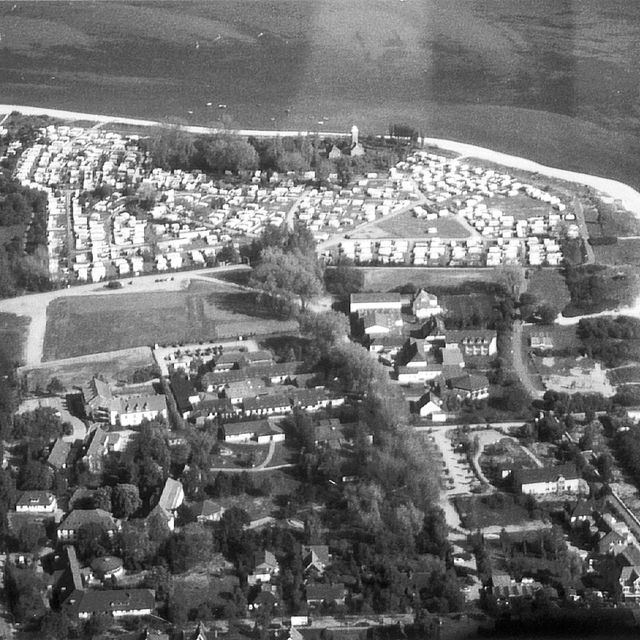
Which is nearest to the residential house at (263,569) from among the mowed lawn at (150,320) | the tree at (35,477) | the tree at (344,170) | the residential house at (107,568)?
the residential house at (107,568)

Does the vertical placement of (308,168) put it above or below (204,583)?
below

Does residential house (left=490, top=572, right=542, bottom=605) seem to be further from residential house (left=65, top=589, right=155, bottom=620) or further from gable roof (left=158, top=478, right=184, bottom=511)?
gable roof (left=158, top=478, right=184, bottom=511)

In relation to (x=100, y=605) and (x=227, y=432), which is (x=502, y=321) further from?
(x=100, y=605)

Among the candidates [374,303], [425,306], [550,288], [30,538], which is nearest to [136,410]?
[30,538]

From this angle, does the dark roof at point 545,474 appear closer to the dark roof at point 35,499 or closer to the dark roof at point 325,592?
the dark roof at point 325,592

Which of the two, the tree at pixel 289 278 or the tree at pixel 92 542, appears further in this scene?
the tree at pixel 289 278

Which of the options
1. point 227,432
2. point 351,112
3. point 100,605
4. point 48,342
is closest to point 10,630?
point 100,605

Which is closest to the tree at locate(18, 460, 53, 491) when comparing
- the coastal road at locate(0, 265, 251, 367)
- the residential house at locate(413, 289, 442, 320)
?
the coastal road at locate(0, 265, 251, 367)

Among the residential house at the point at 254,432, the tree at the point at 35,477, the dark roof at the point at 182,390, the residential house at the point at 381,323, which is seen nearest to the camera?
the tree at the point at 35,477
